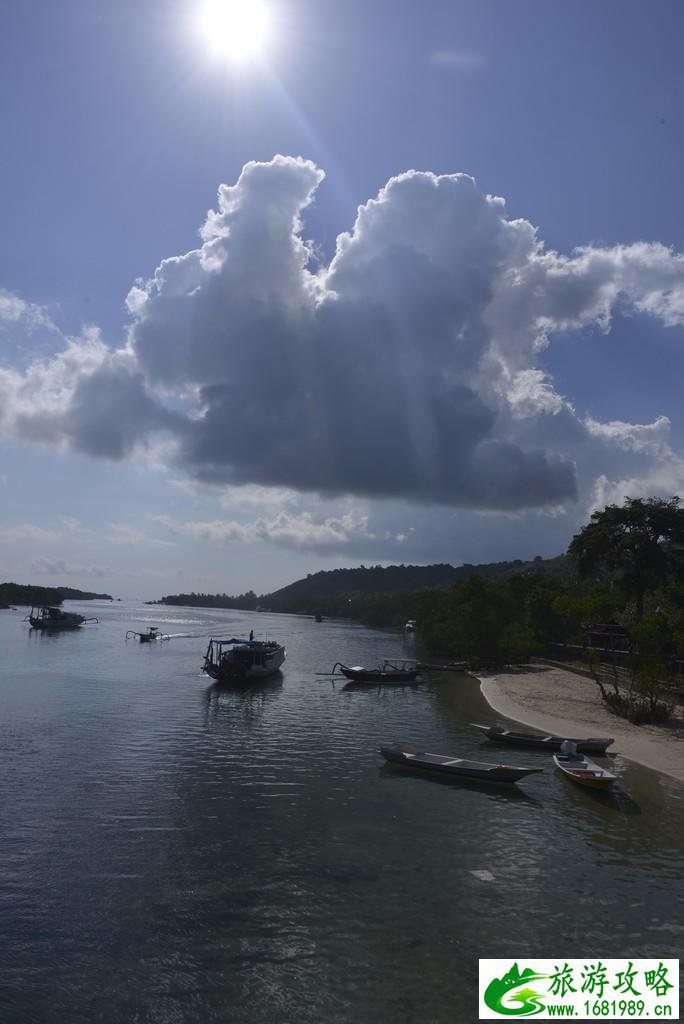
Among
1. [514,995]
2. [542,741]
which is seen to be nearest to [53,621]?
[542,741]

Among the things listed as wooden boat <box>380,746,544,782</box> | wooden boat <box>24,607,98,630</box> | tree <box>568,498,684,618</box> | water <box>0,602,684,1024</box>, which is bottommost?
wooden boat <box>24,607,98,630</box>

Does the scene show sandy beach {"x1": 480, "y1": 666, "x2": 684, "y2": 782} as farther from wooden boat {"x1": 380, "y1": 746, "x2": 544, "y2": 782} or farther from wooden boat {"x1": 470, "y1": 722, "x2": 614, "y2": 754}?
wooden boat {"x1": 380, "y1": 746, "x2": 544, "y2": 782}

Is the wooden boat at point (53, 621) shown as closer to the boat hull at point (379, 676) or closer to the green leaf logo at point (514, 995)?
the boat hull at point (379, 676)

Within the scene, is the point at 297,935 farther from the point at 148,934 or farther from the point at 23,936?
the point at 23,936

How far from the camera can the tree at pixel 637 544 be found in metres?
90.2

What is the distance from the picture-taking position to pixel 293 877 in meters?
23.7

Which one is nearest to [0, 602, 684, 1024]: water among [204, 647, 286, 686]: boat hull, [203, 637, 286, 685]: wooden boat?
[204, 647, 286, 686]: boat hull

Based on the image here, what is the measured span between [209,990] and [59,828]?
13.8m

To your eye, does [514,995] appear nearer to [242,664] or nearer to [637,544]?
[242,664]

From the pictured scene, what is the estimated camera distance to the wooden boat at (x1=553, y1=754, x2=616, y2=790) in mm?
35219

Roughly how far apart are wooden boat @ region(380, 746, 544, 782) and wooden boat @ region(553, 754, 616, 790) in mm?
1708

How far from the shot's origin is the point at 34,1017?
1614cm

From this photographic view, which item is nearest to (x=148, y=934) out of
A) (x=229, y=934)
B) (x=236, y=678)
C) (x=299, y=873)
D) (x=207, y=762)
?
(x=229, y=934)

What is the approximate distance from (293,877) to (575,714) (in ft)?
140
